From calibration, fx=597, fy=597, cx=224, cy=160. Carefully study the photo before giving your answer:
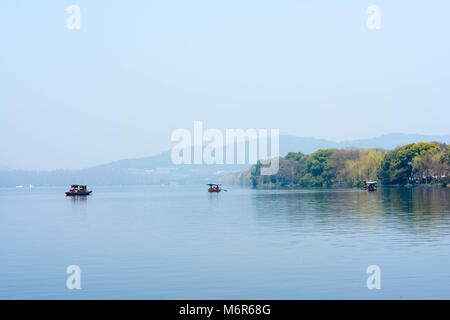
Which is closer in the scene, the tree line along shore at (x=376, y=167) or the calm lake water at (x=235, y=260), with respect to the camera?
the calm lake water at (x=235, y=260)

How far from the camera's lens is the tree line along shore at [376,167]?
126250 mm

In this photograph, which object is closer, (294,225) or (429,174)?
(294,225)

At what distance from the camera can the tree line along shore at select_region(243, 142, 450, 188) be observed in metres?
126

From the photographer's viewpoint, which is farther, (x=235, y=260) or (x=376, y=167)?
(x=376, y=167)

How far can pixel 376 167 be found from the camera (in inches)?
5674

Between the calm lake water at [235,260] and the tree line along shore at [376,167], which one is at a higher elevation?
the tree line along shore at [376,167]

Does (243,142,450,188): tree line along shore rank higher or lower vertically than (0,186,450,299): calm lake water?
higher

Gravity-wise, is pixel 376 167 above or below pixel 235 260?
above

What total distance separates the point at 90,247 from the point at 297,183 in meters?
169

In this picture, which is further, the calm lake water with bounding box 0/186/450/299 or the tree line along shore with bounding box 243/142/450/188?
the tree line along shore with bounding box 243/142/450/188

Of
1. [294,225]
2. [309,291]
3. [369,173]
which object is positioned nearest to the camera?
[309,291]
